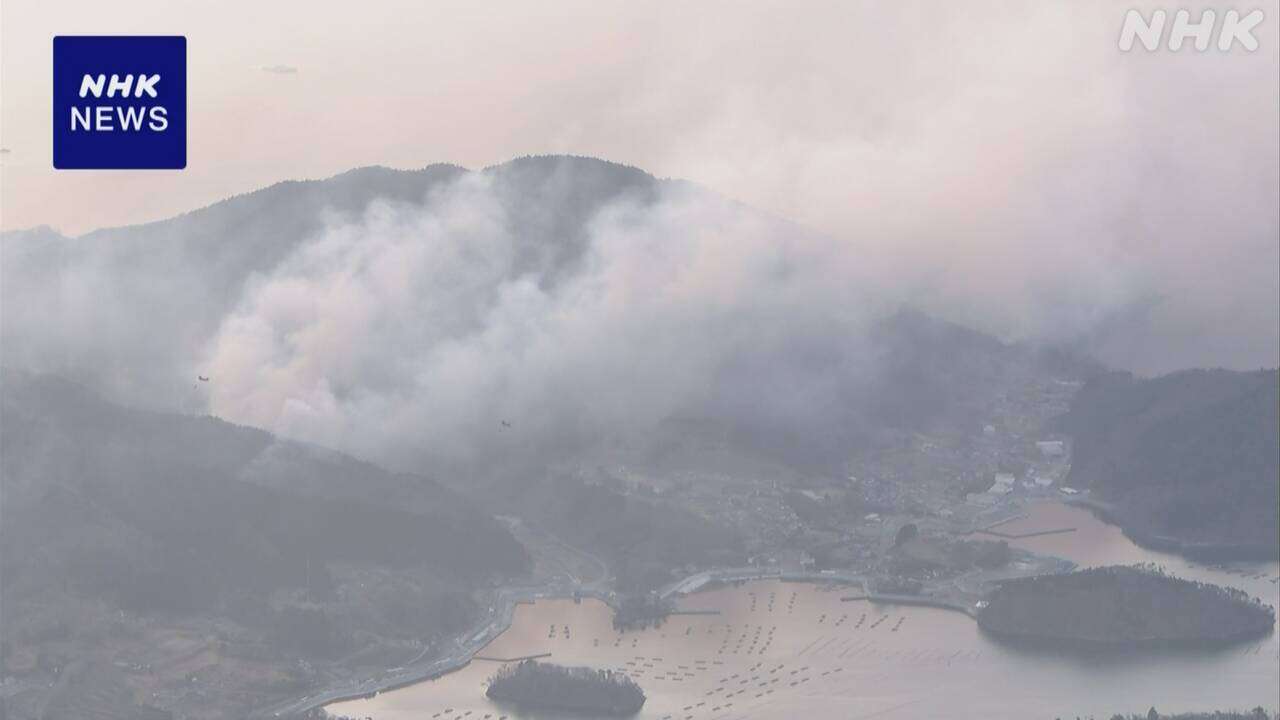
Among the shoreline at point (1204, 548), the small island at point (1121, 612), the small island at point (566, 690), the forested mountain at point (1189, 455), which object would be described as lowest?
the small island at point (566, 690)

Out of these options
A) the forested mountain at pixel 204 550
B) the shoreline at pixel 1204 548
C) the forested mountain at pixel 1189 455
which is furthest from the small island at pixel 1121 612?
the forested mountain at pixel 204 550

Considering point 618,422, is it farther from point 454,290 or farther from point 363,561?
point 363,561

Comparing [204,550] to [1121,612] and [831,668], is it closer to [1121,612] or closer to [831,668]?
[831,668]

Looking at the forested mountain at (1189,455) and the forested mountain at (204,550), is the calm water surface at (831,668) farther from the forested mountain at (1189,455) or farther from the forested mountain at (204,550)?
the forested mountain at (1189,455)

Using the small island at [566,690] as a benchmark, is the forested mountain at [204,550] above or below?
above

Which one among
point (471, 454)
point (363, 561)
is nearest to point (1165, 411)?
point (471, 454)

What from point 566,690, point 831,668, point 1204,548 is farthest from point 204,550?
point 1204,548
